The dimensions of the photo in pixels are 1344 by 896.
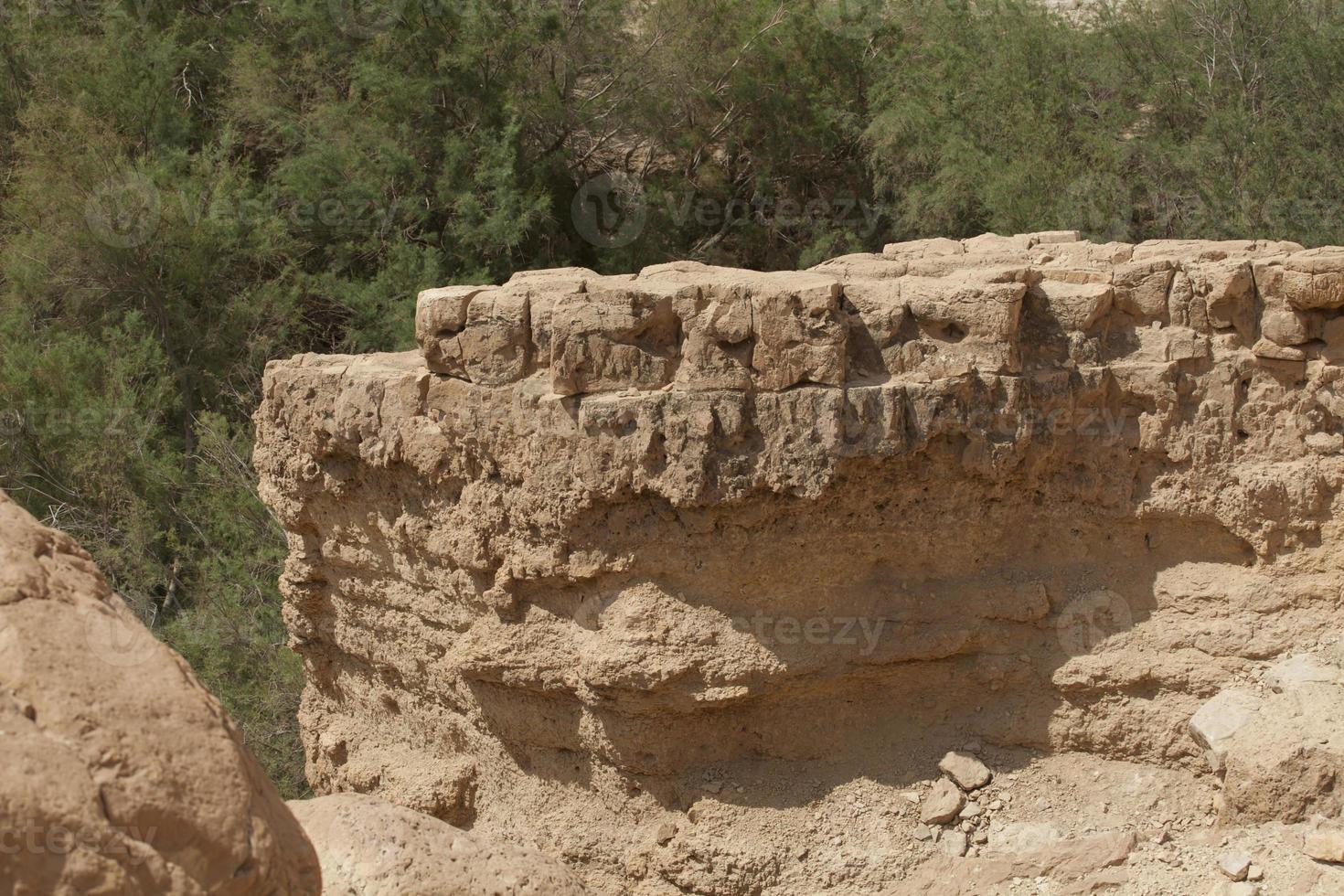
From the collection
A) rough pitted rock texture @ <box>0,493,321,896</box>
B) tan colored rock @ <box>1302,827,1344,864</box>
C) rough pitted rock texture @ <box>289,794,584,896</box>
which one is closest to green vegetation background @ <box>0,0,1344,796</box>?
rough pitted rock texture @ <box>289,794,584,896</box>

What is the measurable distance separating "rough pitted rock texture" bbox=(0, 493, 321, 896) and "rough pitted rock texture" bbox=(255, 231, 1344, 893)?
2.63 meters

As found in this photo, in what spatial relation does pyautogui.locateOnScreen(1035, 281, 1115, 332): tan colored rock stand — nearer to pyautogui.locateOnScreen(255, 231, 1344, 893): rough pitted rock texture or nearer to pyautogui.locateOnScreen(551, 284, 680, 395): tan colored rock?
pyautogui.locateOnScreen(255, 231, 1344, 893): rough pitted rock texture

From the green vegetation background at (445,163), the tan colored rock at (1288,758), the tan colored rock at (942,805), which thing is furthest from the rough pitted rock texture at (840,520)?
the green vegetation background at (445,163)

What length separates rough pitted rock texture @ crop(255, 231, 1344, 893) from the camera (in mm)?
5832

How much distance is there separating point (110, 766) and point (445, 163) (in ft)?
46.7

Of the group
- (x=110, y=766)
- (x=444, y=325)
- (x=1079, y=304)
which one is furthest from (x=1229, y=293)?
(x=110, y=766)

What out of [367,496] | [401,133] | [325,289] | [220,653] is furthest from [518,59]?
[367,496]

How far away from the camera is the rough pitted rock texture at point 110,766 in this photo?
9.89 feet

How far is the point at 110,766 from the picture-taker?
124 inches

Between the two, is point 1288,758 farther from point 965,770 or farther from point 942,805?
point 942,805

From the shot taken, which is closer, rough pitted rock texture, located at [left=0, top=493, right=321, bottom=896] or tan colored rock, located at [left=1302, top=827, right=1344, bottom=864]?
rough pitted rock texture, located at [left=0, top=493, right=321, bottom=896]

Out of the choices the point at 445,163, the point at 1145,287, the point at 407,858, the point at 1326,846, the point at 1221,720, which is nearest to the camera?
the point at 407,858

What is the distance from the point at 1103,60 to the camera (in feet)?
53.3

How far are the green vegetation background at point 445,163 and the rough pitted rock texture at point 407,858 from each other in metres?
8.19
